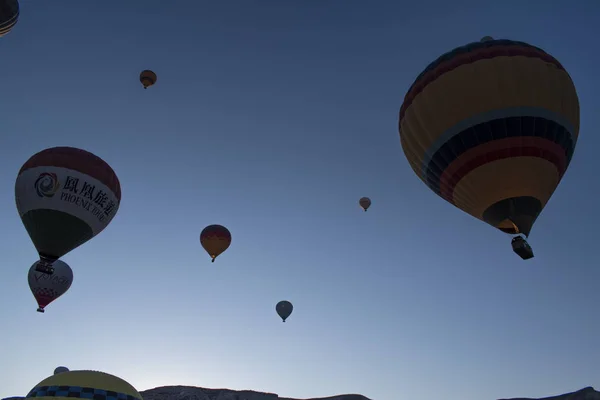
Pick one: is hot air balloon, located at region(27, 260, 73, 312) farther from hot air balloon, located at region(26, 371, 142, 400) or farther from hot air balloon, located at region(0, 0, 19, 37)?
hot air balloon, located at region(0, 0, 19, 37)

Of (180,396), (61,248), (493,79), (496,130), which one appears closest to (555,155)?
(496,130)

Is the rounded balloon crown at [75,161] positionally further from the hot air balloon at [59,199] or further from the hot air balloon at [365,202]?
the hot air balloon at [365,202]

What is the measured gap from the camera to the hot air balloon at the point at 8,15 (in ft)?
59.3

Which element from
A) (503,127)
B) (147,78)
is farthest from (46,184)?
(503,127)

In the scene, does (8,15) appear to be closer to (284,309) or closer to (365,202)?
(365,202)

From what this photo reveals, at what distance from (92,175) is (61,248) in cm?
273

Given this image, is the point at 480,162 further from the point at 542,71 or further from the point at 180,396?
the point at 180,396

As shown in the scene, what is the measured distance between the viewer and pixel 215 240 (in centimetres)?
2562

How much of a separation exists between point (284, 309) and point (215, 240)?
31.8 ft

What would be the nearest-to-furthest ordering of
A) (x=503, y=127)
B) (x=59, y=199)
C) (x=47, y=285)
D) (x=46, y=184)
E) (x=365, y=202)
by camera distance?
(x=503, y=127) → (x=59, y=199) → (x=46, y=184) → (x=47, y=285) → (x=365, y=202)

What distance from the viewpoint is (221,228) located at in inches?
1039

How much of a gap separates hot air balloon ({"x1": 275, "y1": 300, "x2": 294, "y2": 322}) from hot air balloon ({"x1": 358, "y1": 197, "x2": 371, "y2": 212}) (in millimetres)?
9556

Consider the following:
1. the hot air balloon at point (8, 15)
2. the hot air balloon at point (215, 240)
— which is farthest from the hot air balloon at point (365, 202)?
the hot air balloon at point (8, 15)

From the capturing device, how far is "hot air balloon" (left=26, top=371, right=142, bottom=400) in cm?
1266
